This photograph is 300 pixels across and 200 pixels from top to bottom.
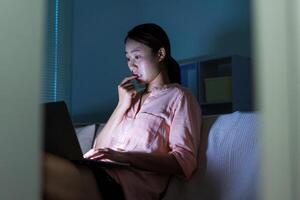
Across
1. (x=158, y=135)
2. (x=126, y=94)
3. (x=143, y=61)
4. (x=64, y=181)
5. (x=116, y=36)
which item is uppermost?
(x=116, y=36)

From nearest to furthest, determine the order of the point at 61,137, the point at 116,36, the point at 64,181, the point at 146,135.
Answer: the point at 64,181
the point at 61,137
the point at 146,135
the point at 116,36

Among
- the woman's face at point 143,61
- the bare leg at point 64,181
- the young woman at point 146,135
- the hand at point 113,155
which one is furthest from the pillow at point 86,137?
the bare leg at point 64,181

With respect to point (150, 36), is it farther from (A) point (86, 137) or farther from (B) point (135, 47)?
(A) point (86, 137)

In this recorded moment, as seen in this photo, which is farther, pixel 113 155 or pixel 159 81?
pixel 159 81

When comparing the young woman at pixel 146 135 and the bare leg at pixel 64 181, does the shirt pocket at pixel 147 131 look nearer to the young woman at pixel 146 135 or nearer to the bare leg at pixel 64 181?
the young woman at pixel 146 135

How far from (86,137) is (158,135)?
643mm

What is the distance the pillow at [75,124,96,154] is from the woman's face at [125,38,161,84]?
0.45 m

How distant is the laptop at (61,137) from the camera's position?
4.68 feet

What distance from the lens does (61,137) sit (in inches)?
57.6

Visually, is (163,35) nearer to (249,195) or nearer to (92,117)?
(249,195)

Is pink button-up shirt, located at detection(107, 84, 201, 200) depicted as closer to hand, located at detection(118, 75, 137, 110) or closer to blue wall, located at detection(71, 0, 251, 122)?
hand, located at detection(118, 75, 137, 110)

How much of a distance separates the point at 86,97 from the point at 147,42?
3.89 ft

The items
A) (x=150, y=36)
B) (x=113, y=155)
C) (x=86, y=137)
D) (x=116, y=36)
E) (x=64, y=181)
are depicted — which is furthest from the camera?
(x=116, y=36)

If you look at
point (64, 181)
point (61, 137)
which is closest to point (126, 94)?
point (61, 137)
